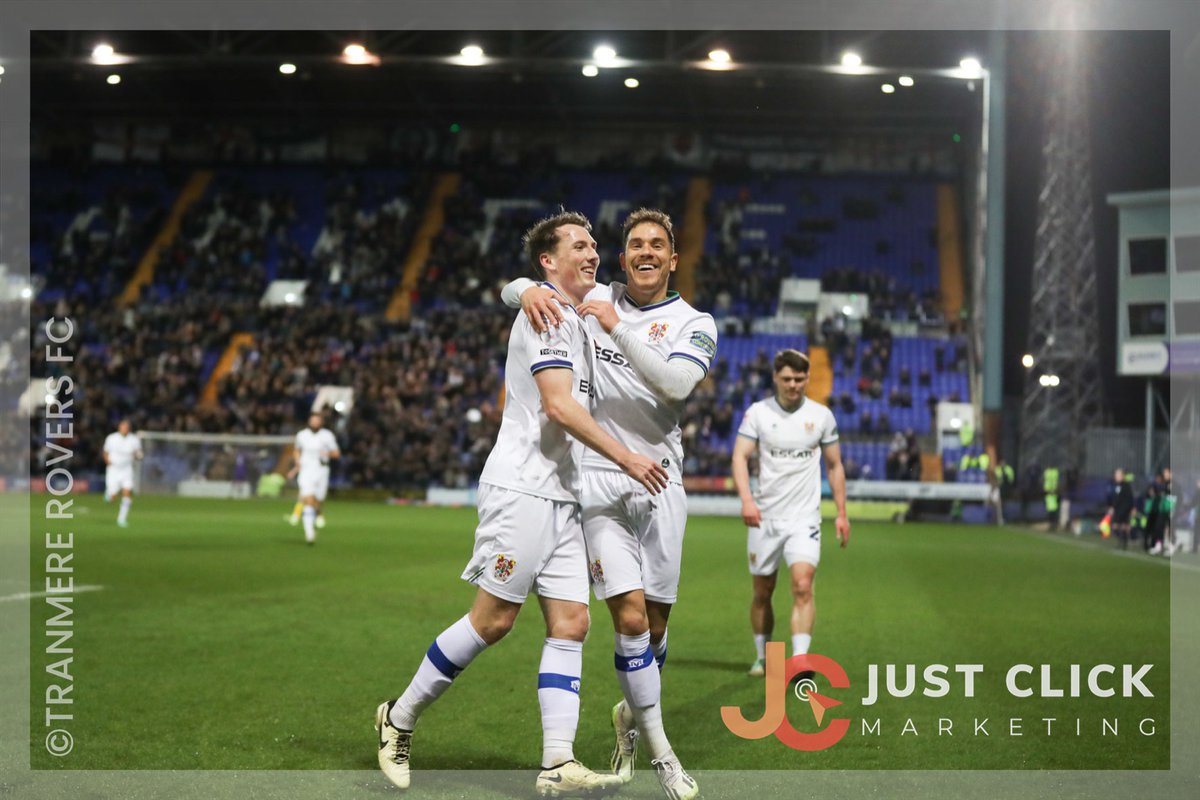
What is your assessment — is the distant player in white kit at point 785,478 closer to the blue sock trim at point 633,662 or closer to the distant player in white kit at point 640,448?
the distant player in white kit at point 640,448

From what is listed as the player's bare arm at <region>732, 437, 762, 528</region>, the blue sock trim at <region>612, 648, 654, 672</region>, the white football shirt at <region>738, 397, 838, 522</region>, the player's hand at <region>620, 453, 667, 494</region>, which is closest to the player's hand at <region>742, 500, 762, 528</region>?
the player's bare arm at <region>732, 437, 762, 528</region>

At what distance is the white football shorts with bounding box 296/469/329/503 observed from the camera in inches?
836

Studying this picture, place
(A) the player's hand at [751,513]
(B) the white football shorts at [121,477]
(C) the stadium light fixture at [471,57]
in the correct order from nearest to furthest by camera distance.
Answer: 1. (A) the player's hand at [751,513]
2. (B) the white football shorts at [121,477]
3. (C) the stadium light fixture at [471,57]

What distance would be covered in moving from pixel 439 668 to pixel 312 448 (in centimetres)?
1658

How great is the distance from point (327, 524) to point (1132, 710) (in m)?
20.0

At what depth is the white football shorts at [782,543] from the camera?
30.7ft

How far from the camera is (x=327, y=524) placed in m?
26.2

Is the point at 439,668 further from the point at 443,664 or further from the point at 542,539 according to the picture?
the point at 542,539

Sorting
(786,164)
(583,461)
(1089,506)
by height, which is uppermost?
→ (786,164)

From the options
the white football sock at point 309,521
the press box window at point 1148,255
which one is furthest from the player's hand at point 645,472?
the press box window at point 1148,255

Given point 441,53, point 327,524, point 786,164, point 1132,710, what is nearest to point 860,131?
point 786,164

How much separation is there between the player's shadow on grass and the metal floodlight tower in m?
29.8

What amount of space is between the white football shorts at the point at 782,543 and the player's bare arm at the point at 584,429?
4200mm

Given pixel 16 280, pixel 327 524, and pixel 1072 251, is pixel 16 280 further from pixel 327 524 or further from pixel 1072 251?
pixel 1072 251
